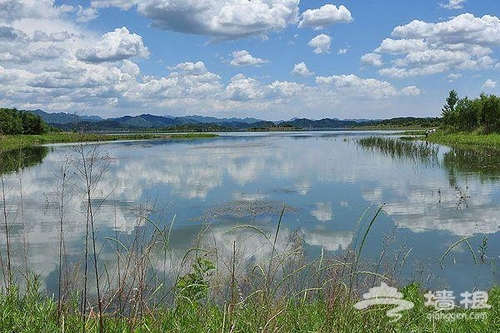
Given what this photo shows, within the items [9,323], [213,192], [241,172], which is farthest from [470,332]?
[241,172]

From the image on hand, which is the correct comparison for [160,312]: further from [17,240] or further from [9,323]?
[17,240]

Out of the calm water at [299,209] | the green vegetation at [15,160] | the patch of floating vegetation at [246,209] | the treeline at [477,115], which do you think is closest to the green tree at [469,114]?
the treeline at [477,115]

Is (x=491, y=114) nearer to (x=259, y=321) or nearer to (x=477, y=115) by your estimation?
(x=477, y=115)

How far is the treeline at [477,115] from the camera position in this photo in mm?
51147

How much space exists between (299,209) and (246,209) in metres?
1.87

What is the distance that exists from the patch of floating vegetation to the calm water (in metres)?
0.04

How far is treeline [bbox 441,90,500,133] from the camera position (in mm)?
51147

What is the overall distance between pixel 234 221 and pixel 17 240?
5.93 metres

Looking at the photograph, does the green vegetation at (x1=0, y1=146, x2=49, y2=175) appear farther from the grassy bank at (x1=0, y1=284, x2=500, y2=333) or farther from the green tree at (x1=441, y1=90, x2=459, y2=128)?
the green tree at (x1=441, y1=90, x2=459, y2=128)

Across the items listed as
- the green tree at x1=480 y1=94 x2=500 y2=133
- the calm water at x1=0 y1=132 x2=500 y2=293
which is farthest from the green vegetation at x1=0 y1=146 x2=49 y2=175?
the green tree at x1=480 y1=94 x2=500 y2=133

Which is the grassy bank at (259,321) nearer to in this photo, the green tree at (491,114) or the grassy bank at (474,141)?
the grassy bank at (474,141)

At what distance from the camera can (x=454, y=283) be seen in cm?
862

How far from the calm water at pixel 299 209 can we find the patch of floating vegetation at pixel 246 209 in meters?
0.04

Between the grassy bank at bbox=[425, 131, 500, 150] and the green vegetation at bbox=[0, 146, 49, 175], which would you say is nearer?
the green vegetation at bbox=[0, 146, 49, 175]
